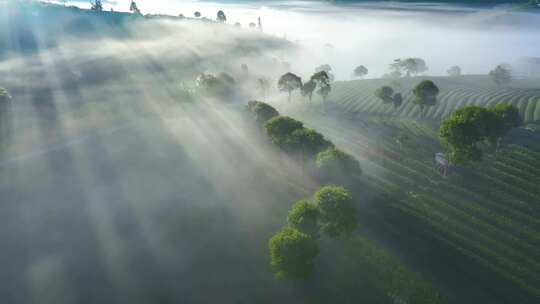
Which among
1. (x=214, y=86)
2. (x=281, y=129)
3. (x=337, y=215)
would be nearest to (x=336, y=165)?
(x=337, y=215)

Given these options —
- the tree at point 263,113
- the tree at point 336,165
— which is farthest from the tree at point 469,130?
the tree at point 263,113

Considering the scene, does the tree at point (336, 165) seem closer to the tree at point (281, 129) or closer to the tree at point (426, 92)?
the tree at point (281, 129)

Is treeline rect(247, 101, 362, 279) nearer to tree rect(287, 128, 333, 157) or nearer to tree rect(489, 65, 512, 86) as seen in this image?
tree rect(287, 128, 333, 157)

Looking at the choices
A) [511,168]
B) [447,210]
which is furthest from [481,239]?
[511,168]

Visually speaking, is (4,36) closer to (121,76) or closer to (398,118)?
(121,76)

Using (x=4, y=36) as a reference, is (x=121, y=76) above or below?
below

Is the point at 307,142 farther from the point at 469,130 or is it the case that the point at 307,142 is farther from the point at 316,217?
the point at 469,130

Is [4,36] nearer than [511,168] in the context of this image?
No

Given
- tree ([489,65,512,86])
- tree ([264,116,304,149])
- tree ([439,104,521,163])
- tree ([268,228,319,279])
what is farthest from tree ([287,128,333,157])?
tree ([489,65,512,86])
